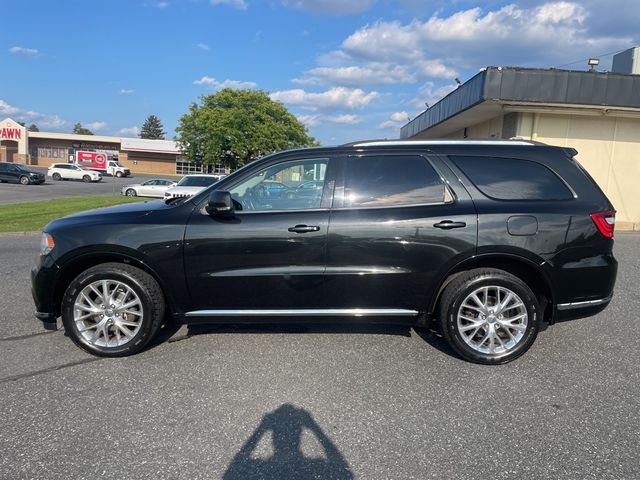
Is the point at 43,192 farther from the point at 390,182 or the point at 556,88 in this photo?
the point at 390,182

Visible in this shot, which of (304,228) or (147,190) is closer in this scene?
(304,228)

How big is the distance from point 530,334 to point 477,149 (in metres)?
1.70

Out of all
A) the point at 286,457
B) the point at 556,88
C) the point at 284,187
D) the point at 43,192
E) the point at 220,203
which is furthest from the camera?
the point at 43,192

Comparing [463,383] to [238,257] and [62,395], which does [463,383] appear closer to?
[238,257]

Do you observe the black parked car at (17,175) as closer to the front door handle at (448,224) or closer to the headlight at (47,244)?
the headlight at (47,244)

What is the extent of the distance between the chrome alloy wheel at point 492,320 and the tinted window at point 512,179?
86 centimetres

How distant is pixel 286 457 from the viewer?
2.70 metres

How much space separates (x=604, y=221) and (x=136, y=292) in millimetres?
4116

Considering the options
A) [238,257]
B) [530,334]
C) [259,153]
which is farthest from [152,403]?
[259,153]

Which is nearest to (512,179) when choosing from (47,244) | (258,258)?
(258,258)

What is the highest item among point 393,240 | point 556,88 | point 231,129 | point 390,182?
point 231,129

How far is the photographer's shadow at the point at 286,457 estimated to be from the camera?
2.55 metres

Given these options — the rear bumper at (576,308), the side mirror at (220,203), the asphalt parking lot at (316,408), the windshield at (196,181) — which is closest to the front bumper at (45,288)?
the asphalt parking lot at (316,408)

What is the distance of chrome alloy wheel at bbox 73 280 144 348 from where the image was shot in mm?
4020
